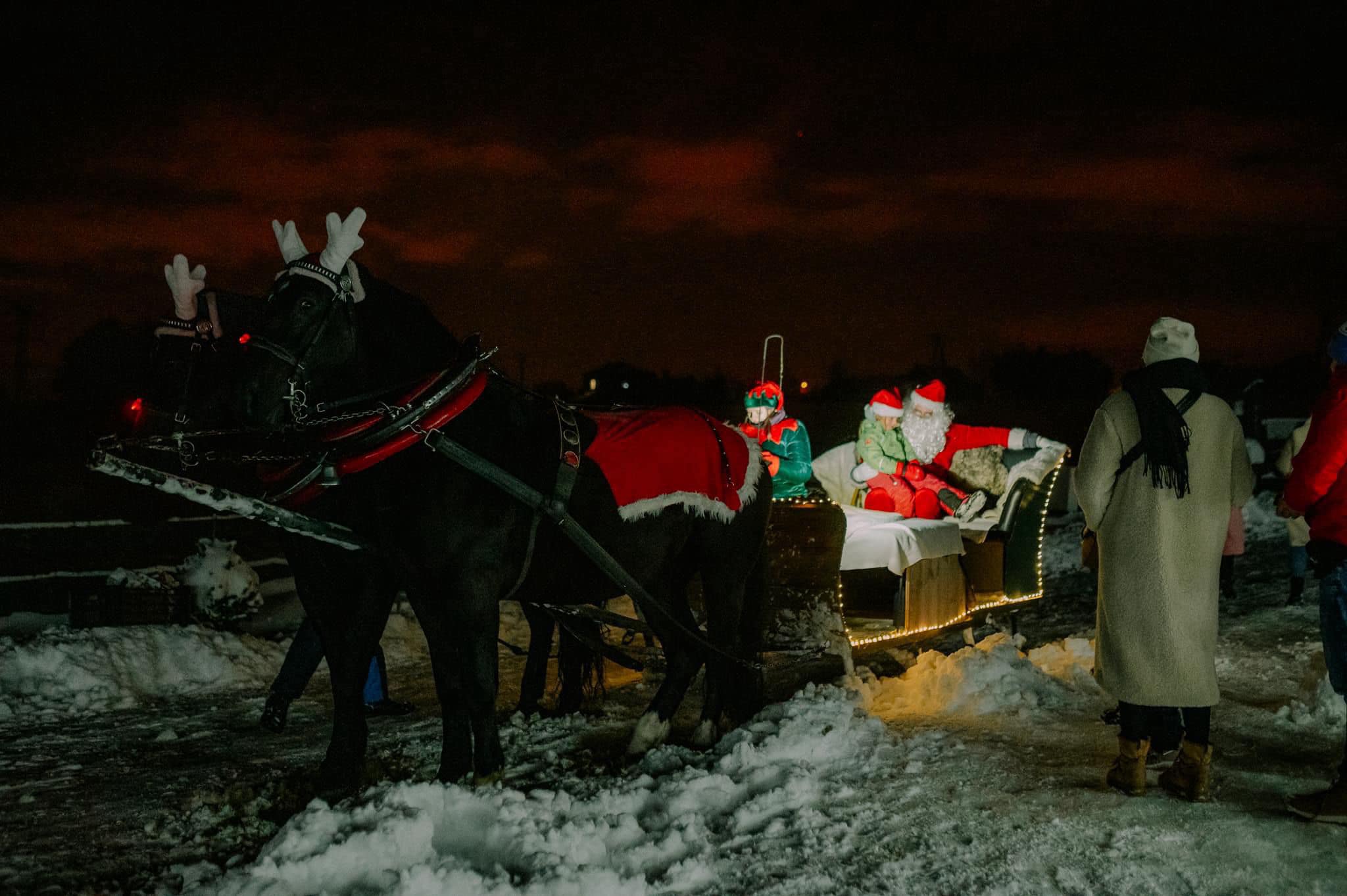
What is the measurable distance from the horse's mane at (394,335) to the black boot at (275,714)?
2.46m

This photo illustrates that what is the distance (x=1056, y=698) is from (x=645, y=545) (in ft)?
8.14

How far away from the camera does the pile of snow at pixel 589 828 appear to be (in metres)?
3.09

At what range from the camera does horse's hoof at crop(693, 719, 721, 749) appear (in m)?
5.06

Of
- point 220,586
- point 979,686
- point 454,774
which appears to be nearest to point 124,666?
point 220,586

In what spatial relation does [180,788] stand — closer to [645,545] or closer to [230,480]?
[645,545]

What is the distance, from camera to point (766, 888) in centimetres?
323

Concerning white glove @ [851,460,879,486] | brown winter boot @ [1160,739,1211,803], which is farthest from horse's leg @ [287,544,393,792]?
white glove @ [851,460,879,486]

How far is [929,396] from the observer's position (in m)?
8.41

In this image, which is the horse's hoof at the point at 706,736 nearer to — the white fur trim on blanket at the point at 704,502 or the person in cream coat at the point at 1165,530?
the white fur trim on blanket at the point at 704,502

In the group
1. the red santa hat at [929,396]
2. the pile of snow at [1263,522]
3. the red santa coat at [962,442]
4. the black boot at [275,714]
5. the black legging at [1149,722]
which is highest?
the red santa hat at [929,396]

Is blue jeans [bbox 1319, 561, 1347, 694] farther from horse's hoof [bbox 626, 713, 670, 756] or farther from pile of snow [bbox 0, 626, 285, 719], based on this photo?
pile of snow [bbox 0, 626, 285, 719]

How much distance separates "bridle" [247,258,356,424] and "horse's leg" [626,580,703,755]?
193 cm

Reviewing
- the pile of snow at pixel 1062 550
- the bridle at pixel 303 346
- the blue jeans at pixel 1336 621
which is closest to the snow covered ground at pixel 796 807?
the blue jeans at pixel 1336 621

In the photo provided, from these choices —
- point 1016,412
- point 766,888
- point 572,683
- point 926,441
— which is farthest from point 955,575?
point 1016,412
